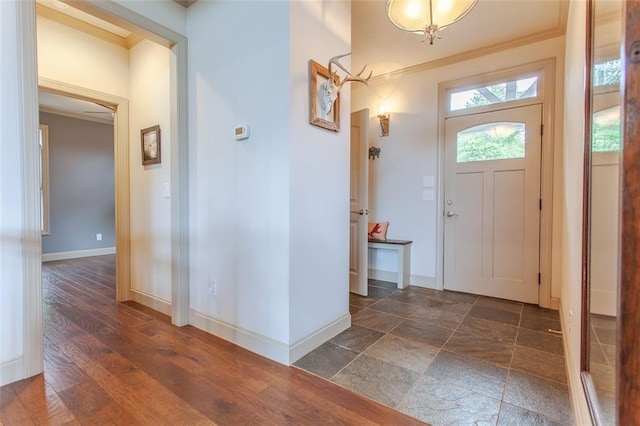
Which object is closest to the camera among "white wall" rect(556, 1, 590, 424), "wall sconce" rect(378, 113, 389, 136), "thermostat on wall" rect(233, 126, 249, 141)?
"white wall" rect(556, 1, 590, 424)

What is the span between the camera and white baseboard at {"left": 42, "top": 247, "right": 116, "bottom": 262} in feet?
16.8

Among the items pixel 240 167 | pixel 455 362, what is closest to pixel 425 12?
pixel 240 167

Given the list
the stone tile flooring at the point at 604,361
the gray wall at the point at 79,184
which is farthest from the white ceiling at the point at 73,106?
the stone tile flooring at the point at 604,361

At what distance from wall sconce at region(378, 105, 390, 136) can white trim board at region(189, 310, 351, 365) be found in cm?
A: 240

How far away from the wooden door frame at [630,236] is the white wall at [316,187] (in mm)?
1519

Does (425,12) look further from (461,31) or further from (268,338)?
(268,338)

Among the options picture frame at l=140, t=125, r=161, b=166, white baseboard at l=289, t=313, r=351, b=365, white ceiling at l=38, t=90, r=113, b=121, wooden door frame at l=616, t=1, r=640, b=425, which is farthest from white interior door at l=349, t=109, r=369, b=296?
white ceiling at l=38, t=90, r=113, b=121

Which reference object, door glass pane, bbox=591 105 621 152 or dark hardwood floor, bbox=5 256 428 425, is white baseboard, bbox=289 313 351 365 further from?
door glass pane, bbox=591 105 621 152

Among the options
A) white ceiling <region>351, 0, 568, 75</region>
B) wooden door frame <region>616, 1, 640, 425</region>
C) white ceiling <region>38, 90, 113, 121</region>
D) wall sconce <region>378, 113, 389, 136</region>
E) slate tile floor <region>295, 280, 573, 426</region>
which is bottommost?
slate tile floor <region>295, 280, 573, 426</region>

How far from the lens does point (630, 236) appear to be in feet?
1.62

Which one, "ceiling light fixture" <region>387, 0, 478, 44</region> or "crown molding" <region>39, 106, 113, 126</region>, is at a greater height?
"crown molding" <region>39, 106, 113, 126</region>

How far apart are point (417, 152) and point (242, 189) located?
235cm

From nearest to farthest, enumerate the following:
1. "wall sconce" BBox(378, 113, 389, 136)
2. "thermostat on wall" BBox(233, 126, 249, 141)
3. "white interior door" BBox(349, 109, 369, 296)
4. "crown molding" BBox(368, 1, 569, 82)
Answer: "thermostat on wall" BBox(233, 126, 249, 141) < "crown molding" BBox(368, 1, 569, 82) < "white interior door" BBox(349, 109, 369, 296) < "wall sconce" BBox(378, 113, 389, 136)

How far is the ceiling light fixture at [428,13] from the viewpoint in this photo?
180 cm
